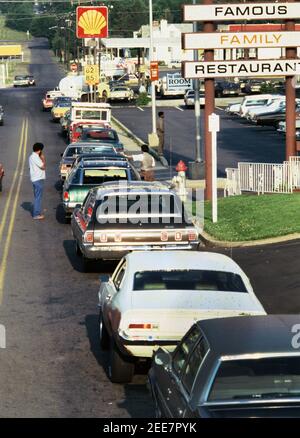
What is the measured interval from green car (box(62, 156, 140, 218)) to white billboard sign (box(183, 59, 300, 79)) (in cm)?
434

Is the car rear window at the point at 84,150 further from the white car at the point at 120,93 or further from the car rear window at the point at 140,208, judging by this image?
the white car at the point at 120,93

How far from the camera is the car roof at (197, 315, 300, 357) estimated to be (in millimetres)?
8797

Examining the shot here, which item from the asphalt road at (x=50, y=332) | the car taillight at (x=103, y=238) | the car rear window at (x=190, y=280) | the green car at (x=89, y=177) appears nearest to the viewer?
the asphalt road at (x=50, y=332)

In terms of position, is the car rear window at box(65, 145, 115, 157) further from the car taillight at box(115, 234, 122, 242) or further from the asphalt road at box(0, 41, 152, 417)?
the car taillight at box(115, 234, 122, 242)

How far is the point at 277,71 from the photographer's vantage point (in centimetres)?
3025

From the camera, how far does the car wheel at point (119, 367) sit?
41.2ft

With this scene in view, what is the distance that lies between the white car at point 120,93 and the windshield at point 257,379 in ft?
270

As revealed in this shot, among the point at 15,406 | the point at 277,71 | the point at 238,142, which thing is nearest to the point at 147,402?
the point at 15,406

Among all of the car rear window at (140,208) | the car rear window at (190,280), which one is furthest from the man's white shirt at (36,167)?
the car rear window at (190,280)

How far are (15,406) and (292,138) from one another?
20.9 m

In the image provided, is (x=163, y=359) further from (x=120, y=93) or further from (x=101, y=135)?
(x=120, y=93)

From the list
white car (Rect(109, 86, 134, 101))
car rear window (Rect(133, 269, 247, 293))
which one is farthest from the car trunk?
white car (Rect(109, 86, 134, 101))

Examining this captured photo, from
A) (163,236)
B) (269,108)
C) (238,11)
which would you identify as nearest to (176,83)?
(269,108)

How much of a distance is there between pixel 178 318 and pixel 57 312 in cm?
524
